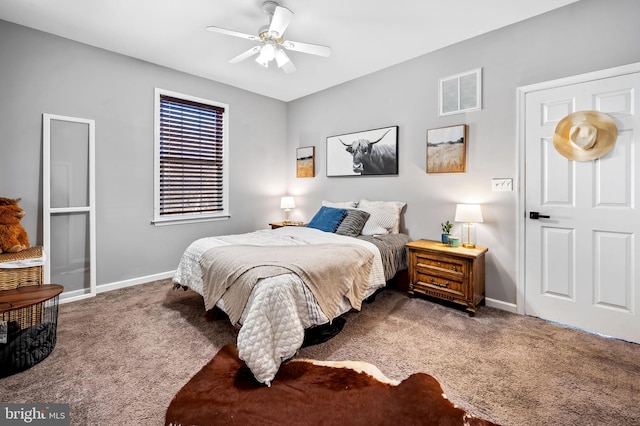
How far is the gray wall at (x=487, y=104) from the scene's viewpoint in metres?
2.36

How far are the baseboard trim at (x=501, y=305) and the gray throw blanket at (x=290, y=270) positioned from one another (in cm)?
131

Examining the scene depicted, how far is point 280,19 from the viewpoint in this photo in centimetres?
229

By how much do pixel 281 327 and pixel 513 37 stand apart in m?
3.20

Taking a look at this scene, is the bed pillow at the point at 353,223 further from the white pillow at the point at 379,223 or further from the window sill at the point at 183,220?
the window sill at the point at 183,220

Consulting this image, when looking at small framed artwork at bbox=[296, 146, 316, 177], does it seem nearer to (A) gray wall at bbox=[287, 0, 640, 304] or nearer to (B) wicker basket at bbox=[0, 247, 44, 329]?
(A) gray wall at bbox=[287, 0, 640, 304]

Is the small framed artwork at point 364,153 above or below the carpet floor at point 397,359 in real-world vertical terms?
above

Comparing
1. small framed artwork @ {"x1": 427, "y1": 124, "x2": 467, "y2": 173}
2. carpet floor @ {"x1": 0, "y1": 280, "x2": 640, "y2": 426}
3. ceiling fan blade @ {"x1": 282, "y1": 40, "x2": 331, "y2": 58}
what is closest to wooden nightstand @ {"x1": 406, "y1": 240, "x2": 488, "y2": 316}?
carpet floor @ {"x1": 0, "y1": 280, "x2": 640, "y2": 426}

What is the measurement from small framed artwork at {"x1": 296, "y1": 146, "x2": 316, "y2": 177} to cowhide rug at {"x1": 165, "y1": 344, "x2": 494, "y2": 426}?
3247 mm

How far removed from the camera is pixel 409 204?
11.6 ft

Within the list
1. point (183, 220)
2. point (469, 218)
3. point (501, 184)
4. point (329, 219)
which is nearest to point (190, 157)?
point (183, 220)

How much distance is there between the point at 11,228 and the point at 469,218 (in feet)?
13.1

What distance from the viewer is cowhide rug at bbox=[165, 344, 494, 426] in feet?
4.77

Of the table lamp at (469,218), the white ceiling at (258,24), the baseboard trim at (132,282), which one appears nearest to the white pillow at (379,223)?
the table lamp at (469,218)

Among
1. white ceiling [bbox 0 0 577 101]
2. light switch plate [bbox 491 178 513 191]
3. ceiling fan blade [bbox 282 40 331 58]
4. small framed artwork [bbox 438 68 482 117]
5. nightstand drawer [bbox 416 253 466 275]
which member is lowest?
nightstand drawer [bbox 416 253 466 275]
